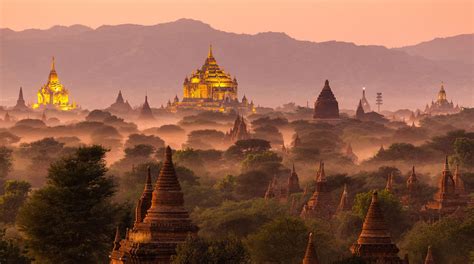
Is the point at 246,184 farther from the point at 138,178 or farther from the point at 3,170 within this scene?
the point at 3,170

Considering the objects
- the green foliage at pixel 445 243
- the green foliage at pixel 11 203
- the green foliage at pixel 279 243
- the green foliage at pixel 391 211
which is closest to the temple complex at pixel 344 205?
the green foliage at pixel 391 211

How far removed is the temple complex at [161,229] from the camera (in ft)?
219

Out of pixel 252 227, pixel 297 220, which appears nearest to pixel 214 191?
pixel 252 227

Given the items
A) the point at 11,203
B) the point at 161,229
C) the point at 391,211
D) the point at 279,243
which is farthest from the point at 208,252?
the point at 11,203

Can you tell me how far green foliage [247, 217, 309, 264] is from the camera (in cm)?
9038

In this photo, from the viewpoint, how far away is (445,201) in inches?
4771

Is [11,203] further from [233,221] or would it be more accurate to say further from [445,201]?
[445,201]

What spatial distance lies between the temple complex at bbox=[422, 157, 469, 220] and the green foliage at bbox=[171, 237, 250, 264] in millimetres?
53958

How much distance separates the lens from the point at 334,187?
472ft

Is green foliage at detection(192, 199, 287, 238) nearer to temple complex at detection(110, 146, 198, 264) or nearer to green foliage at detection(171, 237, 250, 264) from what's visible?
temple complex at detection(110, 146, 198, 264)

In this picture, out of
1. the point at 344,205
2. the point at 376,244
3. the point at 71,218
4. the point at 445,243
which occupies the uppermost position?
the point at 376,244

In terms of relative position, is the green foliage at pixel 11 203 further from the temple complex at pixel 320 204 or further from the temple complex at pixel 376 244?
the temple complex at pixel 376 244

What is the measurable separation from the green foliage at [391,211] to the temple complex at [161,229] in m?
42.0

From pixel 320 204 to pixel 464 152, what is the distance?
63669 millimetres
